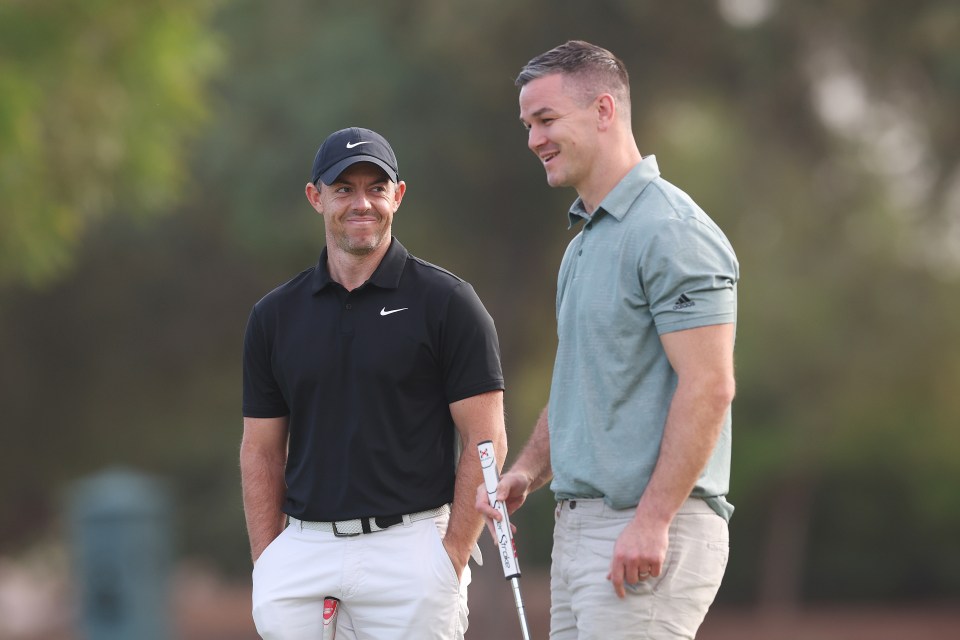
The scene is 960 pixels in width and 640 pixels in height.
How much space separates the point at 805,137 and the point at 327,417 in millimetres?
14637

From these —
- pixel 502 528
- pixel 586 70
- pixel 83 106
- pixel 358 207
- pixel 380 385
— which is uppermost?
pixel 83 106

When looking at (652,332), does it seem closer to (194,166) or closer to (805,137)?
(805,137)

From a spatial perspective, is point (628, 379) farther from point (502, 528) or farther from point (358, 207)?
point (358, 207)

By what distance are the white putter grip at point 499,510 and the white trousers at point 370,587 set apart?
26cm

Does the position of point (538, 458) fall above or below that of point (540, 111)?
below

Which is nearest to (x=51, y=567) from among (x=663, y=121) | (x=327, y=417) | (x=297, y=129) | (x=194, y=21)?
(x=297, y=129)

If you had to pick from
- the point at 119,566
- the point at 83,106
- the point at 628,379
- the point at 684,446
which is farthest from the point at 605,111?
the point at 83,106

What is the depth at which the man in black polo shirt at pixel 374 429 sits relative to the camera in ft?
15.1

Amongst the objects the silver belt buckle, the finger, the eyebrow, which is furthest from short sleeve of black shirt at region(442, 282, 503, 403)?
the finger

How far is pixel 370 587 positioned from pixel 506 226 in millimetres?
15454

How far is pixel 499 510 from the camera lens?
14.3 feet

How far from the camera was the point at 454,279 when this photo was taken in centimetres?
483

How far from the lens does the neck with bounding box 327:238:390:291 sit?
4.78 metres

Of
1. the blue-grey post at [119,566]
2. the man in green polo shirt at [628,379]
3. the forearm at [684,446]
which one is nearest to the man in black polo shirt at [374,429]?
the man in green polo shirt at [628,379]
